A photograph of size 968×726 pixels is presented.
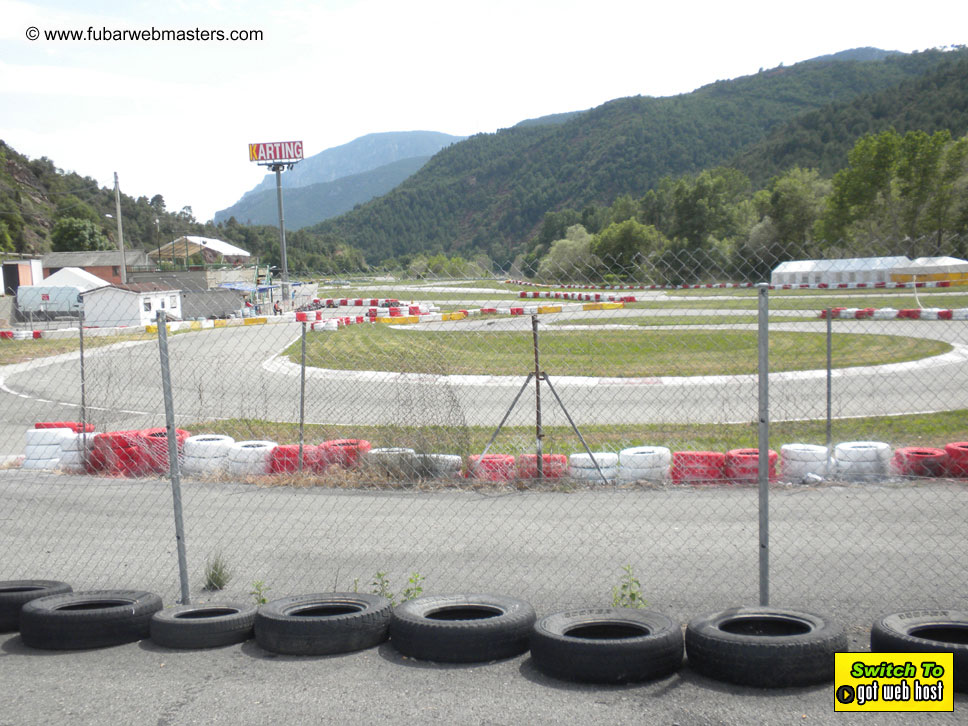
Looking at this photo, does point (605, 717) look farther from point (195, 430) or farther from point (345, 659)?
point (195, 430)

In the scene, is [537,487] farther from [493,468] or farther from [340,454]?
[340,454]

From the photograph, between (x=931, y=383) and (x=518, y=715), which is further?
(x=931, y=383)

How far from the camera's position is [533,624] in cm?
519

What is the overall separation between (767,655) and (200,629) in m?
3.63

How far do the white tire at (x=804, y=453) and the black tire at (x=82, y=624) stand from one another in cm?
765

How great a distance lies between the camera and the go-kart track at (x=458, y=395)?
48.7ft

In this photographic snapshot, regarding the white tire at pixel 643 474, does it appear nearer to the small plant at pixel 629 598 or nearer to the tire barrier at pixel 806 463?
the tire barrier at pixel 806 463

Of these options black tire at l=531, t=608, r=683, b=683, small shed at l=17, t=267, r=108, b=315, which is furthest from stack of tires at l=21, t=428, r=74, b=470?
small shed at l=17, t=267, r=108, b=315

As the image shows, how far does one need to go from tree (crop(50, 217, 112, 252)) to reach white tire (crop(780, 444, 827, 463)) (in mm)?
108783

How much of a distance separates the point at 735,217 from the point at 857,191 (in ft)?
96.3

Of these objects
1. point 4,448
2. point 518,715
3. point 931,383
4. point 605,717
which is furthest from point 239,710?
point 931,383

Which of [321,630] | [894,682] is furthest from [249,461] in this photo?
[894,682]

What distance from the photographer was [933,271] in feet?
135

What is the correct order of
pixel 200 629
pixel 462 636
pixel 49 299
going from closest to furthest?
pixel 462 636 → pixel 200 629 → pixel 49 299
